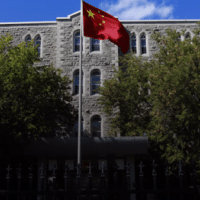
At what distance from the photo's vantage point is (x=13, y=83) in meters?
14.0

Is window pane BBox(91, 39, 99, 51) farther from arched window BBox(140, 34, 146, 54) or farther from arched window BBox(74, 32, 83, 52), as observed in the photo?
arched window BBox(140, 34, 146, 54)

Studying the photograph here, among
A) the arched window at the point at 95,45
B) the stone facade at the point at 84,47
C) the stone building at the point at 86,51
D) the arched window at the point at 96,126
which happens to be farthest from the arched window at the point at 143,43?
the arched window at the point at 96,126

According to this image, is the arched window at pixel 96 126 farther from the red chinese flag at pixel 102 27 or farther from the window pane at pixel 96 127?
the red chinese flag at pixel 102 27

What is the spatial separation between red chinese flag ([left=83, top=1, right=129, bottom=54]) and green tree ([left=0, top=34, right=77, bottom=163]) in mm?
5018

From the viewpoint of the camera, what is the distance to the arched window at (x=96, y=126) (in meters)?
20.0

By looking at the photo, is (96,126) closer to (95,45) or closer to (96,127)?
(96,127)

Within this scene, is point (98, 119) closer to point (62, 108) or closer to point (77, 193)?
point (62, 108)

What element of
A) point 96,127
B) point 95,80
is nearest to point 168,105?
point 96,127

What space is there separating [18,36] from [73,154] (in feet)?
45.9

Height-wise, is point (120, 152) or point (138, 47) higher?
point (138, 47)

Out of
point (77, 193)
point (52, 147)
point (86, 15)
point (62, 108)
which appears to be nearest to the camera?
point (77, 193)

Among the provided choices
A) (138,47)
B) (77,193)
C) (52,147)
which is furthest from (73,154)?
(138,47)

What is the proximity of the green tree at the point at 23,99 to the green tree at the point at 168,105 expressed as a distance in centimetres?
386

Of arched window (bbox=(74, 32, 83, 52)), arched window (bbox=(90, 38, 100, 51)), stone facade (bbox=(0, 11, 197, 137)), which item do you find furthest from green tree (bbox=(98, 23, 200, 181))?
arched window (bbox=(74, 32, 83, 52))
